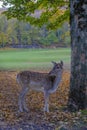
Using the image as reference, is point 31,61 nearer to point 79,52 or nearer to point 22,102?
point 22,102

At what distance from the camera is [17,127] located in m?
8.46

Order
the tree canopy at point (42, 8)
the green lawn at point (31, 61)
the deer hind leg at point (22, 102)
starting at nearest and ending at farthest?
the deer hind leg at point (22, 102), the tree canopy at point (42, 8), the green lawn at point (31, 61)

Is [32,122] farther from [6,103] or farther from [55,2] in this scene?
[55,2]

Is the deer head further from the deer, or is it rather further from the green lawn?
the green lawn

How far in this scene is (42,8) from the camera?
20.2 m

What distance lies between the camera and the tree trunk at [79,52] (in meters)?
9.65

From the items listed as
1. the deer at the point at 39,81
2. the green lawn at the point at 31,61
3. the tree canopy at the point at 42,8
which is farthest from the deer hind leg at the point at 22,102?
the green lawn at the point at 31,61

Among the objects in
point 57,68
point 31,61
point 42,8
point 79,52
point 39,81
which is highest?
point 42,8

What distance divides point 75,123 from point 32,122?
3.17 feet

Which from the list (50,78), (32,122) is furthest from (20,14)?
(32,122)

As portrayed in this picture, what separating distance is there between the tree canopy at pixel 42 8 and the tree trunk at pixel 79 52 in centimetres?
909

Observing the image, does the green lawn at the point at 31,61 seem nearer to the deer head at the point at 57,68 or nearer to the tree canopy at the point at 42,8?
the tree canopy at the point at 42,8

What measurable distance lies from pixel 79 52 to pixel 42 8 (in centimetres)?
1085

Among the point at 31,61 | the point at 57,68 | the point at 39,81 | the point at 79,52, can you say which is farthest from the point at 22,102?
the point at 31,61
